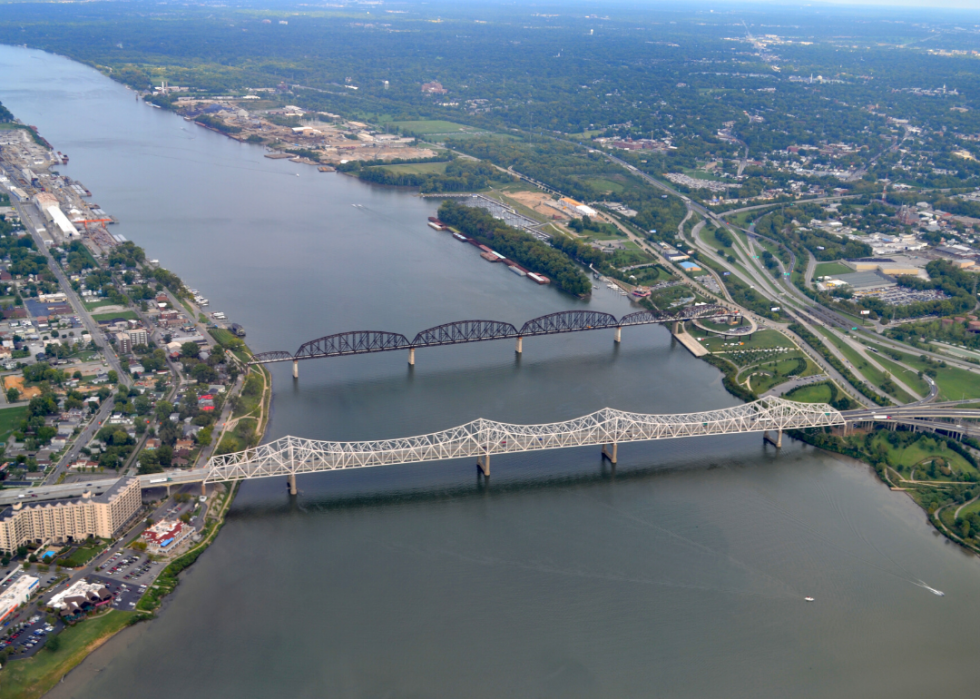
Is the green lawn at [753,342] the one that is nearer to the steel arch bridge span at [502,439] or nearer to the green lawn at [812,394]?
the green lawn at [812,394]

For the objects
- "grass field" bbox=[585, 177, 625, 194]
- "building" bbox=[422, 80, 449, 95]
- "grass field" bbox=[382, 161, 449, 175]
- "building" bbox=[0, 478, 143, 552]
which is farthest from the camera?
"building" bbox=[422, 80, 449, 95]

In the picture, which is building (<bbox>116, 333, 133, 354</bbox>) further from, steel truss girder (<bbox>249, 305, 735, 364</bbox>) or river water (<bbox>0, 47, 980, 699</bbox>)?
steel truss girder (<bbox>249, 305, 735, 364</bbox>)

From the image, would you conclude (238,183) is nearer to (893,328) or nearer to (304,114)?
(304,114)

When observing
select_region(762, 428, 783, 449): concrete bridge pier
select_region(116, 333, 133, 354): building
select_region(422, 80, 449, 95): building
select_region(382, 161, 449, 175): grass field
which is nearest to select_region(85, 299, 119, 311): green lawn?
select_region(116, 333, 133, 354): building

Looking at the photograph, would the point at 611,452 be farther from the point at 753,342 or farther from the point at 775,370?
the point at 753,342

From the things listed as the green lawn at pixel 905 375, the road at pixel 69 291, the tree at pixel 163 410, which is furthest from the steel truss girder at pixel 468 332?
the green lawn at pixel 905 375
